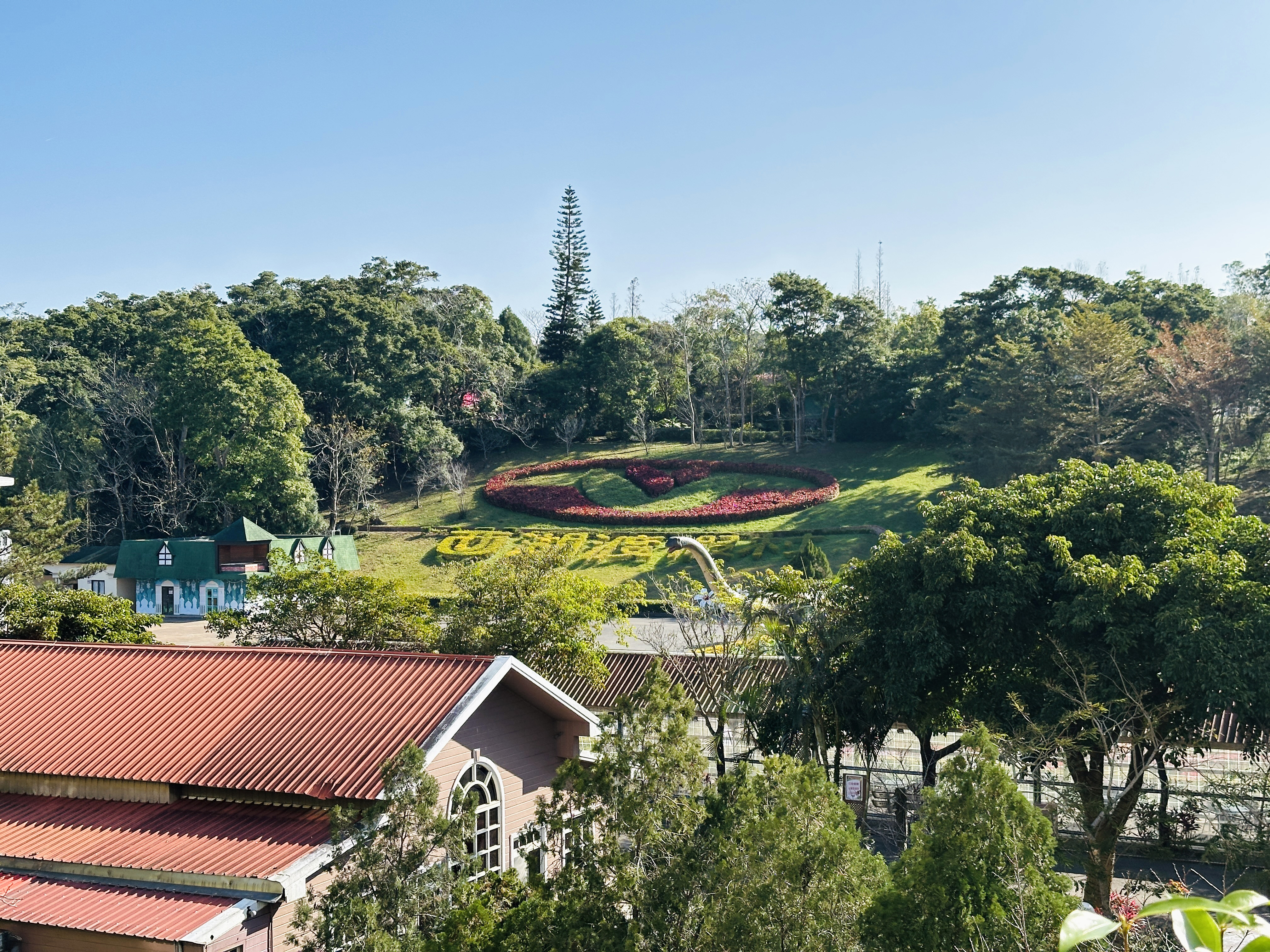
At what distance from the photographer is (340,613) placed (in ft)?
50.1

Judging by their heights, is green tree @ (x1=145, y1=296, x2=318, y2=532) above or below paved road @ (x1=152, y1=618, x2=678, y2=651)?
above

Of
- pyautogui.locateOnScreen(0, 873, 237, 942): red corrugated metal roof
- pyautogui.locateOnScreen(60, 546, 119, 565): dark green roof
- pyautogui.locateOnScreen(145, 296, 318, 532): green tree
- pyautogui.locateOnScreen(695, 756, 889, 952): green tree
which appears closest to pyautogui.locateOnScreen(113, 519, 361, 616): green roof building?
pyautogui.locateOnScreen(60, 546, 119, 565): dark green roof

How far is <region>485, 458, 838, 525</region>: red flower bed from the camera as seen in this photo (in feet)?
116

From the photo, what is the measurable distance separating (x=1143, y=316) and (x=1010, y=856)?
1469 inches

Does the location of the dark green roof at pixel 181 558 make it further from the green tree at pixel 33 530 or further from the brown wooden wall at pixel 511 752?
the brown wooden wall at pixel 511 752

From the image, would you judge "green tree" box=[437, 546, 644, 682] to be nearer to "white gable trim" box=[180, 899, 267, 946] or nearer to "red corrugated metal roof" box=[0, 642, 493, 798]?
"red corrugated metal roof" box=[0, 642, 493, 798]

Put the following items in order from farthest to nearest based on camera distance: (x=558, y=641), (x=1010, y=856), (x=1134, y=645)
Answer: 1. (x=558, y=641)
2. (x=1134, y=645)
3. (x=1010, y=856)

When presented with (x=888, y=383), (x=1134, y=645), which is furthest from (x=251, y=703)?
(x=888, y=383)

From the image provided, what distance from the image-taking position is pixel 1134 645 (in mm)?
10367

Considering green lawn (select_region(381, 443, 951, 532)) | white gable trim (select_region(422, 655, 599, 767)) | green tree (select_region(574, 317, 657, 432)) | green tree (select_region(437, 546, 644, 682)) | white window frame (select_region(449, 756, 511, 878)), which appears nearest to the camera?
white gable trim (select_region(422, 655, 599, 767))

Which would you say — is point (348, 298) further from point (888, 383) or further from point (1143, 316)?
point (1143, 316)

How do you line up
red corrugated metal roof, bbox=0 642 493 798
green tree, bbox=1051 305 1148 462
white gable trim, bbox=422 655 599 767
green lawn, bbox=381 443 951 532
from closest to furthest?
white gable trim, bbox=422 655 599 767 → red corrugated metal roof, bbox=0 642 493 798 → green tree, bbox=1051 305 1148 462 → green lawn, bbox=381 443 951 532

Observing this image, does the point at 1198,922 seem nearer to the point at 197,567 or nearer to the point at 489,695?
the point at 489,695

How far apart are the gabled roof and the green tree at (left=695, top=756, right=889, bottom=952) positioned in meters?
3.34
